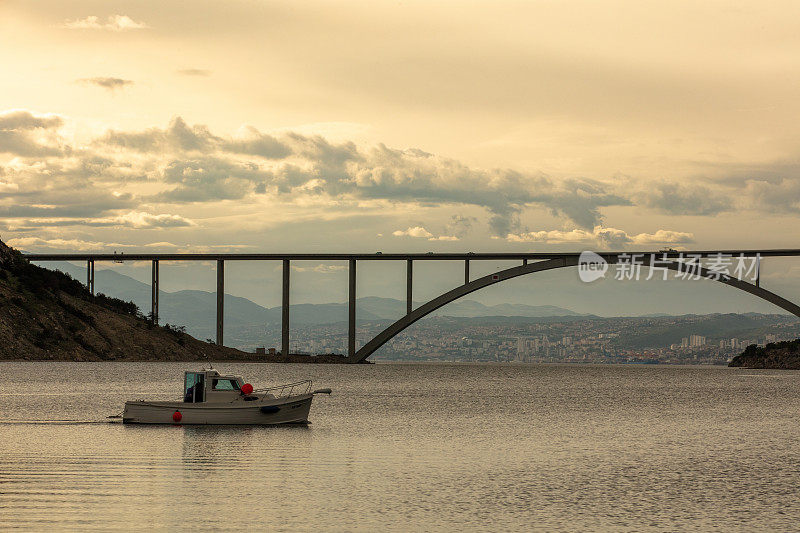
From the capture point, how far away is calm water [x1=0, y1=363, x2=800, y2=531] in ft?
74.2

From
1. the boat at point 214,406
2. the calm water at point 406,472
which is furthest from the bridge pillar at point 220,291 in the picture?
the boat at point 214,406

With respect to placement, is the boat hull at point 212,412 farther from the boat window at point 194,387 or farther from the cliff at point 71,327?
the cliff at point 71,327

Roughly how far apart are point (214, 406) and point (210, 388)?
97 cm

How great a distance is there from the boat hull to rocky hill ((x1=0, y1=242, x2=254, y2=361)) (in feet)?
248

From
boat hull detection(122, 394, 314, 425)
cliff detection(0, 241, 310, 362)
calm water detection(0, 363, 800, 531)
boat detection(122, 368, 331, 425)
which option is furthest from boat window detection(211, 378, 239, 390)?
cliff detection(0, 241, 310, 362)

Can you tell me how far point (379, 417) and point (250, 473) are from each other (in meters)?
24.6

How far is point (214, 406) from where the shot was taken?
140 ft

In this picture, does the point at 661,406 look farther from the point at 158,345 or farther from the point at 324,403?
the point at 158,345

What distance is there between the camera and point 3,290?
392ft

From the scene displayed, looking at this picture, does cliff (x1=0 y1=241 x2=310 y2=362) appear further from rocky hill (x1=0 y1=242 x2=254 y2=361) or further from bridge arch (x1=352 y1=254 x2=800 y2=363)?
bridge arch (x1=352 y1=254 x2=800 y2=363)

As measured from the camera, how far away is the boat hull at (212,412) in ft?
140

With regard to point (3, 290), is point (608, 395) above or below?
below

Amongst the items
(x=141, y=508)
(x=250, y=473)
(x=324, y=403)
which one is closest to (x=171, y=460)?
(x=250, y=473)

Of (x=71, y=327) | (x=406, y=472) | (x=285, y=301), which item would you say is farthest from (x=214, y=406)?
(x=285, y=301)
